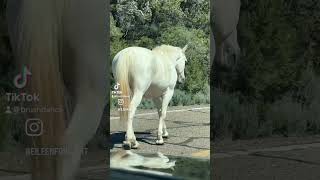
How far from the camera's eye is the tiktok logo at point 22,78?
4.38 m

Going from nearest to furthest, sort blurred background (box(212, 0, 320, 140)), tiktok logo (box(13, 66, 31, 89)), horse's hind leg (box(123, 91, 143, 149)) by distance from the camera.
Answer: tiktok logo (box(13, 66, 31, 89))
horse's hind leg (box(123, 91, 143, 149))
blurred background (box(212, 0, 320, 140))

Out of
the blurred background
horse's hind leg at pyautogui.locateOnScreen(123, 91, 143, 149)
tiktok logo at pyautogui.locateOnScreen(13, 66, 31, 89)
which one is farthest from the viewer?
the blurred background

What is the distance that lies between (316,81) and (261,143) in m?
0.90

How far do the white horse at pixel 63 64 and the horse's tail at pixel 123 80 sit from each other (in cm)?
11

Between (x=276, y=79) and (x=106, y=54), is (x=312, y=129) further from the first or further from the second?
(x=106, y=54)

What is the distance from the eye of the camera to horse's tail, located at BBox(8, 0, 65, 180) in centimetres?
438

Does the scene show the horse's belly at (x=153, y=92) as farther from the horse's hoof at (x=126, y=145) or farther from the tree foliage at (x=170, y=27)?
the horse's hoof at (x=126, y=145)

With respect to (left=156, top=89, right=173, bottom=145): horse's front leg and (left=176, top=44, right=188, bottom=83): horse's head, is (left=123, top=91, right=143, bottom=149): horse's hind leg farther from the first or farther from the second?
(left=176, top=44, right=188, bottom=83): horse's head

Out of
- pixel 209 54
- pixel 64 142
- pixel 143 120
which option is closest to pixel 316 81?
pixel 209 54

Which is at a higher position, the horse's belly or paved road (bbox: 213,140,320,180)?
the horse's belly

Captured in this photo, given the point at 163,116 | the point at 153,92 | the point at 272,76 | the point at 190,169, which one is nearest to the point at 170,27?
the point at 153,92

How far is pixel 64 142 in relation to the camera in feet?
14.6

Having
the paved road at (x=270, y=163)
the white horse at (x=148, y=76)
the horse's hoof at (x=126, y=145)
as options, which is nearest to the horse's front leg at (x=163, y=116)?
the white horse at (x=148, y=76)

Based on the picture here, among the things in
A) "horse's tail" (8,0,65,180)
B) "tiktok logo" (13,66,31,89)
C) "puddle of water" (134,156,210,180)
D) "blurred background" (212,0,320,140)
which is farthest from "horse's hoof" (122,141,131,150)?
"blurred background" (212,0,320,140)
